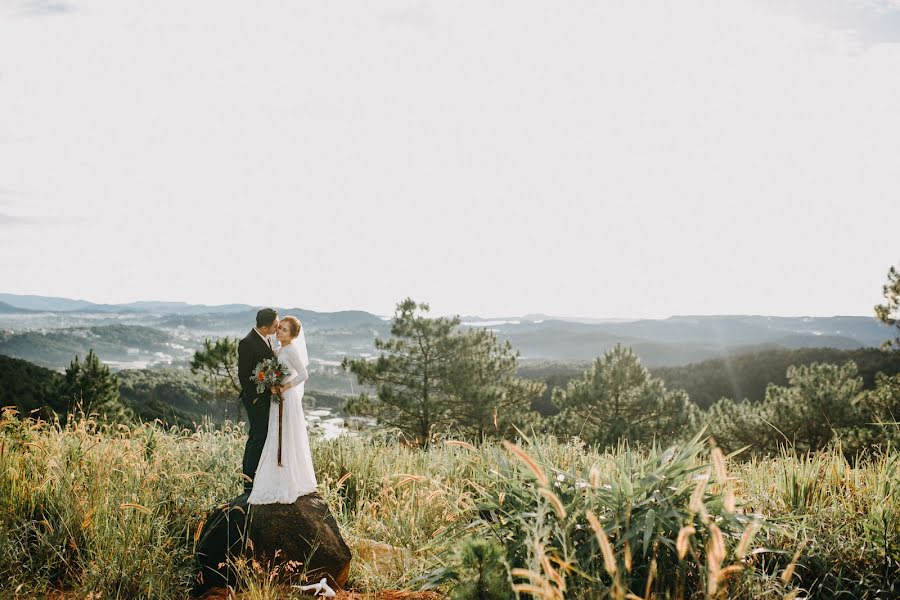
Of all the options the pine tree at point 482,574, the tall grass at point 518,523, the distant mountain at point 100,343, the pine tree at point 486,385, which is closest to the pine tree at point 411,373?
the pine tree at point 486,385

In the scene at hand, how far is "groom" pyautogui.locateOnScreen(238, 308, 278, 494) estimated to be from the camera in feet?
19.9

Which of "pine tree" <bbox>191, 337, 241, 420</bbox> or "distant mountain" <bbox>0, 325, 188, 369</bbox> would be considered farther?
"distant mountain" <bbox>0, 325, 188, 369</bbox>

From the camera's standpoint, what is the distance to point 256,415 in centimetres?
612

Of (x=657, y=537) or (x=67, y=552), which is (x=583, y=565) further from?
(x=67, y=552)

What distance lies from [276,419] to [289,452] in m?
0.38

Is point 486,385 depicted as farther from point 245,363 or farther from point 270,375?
point 270,375

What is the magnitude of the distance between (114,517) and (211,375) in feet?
59.3

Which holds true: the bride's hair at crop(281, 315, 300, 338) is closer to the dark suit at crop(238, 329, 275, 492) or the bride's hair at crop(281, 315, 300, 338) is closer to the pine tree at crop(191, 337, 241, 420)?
the dark suit at crop(238, 329, 275, 492)

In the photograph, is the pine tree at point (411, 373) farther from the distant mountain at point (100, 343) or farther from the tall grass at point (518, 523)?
the distant mountain at point (100, 343)

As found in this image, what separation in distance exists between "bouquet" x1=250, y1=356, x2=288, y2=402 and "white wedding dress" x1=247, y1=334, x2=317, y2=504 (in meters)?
0.10

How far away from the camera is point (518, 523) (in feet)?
12.5

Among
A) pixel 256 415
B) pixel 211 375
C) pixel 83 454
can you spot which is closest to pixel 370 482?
pixel 256 415

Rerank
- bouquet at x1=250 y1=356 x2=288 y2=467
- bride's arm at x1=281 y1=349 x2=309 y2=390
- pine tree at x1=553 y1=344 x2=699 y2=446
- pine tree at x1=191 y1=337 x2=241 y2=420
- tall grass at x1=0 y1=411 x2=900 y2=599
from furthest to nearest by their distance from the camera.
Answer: pine tree at x1=553 y1=344 x2=699 y2=446
pine tree at x1=191 y1=337 x2=241 y2=420
bride's arm at x1=281 y1=349 x2=309 y2=390
bouquet at x1=250 y1=356 x2=288 y2=467
tall grass at x1=0 y1=411 x2=900 y2=599

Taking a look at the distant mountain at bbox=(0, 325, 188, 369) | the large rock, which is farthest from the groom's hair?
the distant mountain at bbox=(0, 325, 188, 369)
